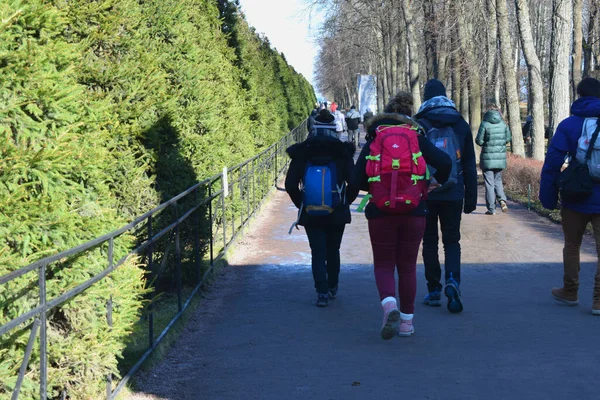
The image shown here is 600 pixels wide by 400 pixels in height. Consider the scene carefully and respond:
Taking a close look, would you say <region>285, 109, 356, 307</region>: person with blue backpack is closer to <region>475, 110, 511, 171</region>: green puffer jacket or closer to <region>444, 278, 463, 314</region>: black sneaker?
<region>444, 278, 463, 314</region>: black sneaker

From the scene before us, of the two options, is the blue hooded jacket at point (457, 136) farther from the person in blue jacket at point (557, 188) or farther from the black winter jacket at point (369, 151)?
the black winter jacket at point (369, 151)

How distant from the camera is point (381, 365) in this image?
5715mm

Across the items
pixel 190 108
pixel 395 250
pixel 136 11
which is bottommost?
pixel 395 250

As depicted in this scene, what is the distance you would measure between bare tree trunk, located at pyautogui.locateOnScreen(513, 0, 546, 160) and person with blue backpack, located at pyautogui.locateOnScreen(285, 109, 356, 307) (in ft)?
42.7

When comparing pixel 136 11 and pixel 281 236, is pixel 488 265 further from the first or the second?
pixel 136 11

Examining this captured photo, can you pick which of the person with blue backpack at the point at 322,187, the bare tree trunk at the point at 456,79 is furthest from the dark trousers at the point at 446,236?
the bare tree trunk at the point at 456,79

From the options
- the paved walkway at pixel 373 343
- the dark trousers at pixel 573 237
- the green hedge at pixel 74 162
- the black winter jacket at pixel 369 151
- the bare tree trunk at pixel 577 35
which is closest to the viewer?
the green hedge at pixel 74 162

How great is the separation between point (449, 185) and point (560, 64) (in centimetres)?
1204

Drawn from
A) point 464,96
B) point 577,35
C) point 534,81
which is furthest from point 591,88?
point 577,35

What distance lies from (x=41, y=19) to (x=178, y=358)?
9.16ft

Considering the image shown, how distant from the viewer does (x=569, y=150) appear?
7238 millimetres

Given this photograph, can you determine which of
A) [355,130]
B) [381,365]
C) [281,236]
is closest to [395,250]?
[381,365]

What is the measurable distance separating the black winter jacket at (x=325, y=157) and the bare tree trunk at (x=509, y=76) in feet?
47.1

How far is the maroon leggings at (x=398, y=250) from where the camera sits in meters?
6.32
